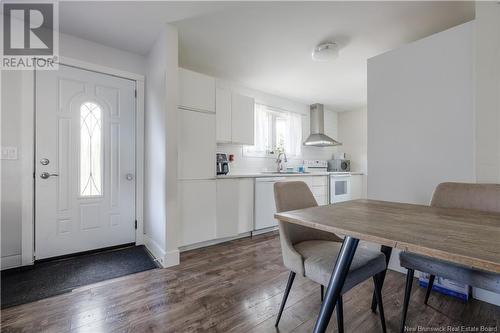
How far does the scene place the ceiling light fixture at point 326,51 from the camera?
8.36 ft

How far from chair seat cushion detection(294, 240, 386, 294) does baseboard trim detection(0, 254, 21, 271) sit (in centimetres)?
265

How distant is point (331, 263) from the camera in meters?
1.17

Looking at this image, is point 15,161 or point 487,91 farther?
point 15,161

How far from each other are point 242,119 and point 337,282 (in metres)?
2.74

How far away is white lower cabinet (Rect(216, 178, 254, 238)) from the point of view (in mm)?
A: 2834

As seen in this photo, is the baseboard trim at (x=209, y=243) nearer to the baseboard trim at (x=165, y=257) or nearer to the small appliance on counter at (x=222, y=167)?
the baseboard trim at (x=165, y=257)

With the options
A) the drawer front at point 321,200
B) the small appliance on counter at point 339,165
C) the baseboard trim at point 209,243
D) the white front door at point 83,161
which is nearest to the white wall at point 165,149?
the baseboard trim at point 209,243

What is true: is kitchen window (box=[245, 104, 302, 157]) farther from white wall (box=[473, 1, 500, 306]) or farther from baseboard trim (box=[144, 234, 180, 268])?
white wall (box=[473, 1, 500, 306])

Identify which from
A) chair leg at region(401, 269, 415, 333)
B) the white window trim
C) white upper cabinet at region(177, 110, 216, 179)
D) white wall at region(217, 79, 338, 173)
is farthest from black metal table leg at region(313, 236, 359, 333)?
the white window trim

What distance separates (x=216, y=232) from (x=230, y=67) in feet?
7.51

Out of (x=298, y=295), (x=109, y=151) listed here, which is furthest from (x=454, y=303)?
(x=109, y=151)

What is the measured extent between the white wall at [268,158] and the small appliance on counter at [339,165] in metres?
0.21

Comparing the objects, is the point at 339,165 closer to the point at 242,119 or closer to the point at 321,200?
the point at 321,200

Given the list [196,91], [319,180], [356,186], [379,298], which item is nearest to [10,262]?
[196,91]
